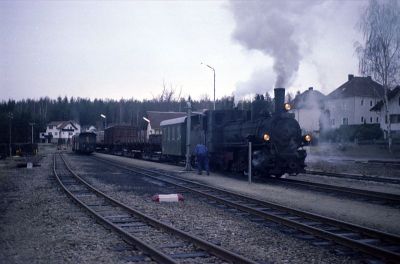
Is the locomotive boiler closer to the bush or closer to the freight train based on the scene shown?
the freight train

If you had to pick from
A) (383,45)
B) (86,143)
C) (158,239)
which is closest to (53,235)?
(158,239)

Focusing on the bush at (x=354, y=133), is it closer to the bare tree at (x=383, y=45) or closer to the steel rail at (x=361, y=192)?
the bare tree at (x=383, y=45)

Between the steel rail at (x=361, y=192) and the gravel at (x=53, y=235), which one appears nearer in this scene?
the gravel at (x=53, y=235)

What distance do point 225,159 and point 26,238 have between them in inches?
527

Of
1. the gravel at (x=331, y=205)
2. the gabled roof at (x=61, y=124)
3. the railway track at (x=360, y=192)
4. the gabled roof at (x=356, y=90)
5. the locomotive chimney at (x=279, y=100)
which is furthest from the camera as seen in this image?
the gabled roof at (x=61, y=124)

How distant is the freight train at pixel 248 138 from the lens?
1661cm

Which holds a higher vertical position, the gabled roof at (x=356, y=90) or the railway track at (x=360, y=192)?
the gabled roof at (x=356, y=90)

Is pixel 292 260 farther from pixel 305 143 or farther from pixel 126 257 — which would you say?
pixel 305 143

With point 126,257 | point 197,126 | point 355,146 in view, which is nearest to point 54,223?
point 126,257

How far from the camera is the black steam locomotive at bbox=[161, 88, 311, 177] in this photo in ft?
54.5

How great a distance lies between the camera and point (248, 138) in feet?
55.6

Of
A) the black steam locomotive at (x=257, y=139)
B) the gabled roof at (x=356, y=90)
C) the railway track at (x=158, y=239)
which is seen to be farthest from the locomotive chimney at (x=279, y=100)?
the gabled roof at (x=356, y=90)

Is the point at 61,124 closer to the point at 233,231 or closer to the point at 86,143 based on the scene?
the point at 86,143

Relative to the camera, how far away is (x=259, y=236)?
25.0ft
